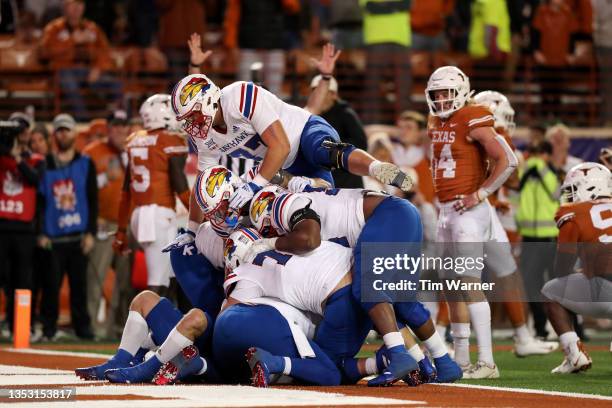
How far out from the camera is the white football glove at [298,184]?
7.75 m

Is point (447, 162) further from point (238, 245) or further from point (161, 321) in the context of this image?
point (161, 321)

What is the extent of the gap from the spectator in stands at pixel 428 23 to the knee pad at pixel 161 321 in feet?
29.8

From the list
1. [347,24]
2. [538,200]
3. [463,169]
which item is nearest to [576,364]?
[463,169]

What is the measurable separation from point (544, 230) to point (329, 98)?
11.6 ft

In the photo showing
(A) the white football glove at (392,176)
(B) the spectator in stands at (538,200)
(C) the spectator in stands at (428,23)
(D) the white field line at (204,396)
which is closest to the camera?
(D) the white field line at (204,396)

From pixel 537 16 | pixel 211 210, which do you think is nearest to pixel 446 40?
pixel 537 16

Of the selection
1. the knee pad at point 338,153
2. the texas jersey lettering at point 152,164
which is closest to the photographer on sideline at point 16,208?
the texas jersey lettering at point 152,164

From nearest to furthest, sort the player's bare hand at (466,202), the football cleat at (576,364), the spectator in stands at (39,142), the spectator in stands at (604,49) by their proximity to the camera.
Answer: the football cleat at (576,364)
the player's bare hand at (466,202)
the spectator in stands at (39,142)
the spectator in stands at (604,49)

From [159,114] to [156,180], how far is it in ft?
1.86

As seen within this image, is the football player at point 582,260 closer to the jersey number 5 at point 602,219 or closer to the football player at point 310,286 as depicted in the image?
the jersey number 5 at point 602,219

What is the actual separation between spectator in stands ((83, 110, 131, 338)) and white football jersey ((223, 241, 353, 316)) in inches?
253

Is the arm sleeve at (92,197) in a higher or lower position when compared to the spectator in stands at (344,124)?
lower

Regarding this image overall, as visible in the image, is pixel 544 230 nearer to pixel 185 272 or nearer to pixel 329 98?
pixel 329 98

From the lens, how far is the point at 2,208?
12.8 meters
